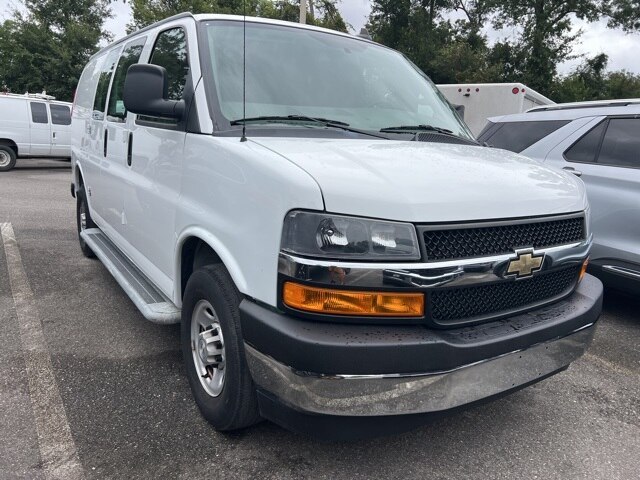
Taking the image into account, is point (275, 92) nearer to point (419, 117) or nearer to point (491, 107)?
point (419, 117)

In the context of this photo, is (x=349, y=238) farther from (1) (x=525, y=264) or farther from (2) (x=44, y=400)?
(2) (x=44, y=400)

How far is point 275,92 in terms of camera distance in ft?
9.17

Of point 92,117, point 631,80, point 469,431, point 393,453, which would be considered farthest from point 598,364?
point 631,80

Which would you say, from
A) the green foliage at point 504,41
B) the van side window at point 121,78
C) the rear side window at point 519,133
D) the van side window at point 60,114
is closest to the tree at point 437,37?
the green foliage at point 504,41

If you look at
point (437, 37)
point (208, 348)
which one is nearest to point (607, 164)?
point (208, 348)

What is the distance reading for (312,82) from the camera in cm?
296

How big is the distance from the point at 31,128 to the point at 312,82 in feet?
45.0

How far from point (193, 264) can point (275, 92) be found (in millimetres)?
1038

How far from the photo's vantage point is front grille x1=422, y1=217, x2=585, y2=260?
197cm

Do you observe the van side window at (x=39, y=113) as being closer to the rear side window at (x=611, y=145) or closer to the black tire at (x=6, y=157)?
the black tire at (x=6, y=157)

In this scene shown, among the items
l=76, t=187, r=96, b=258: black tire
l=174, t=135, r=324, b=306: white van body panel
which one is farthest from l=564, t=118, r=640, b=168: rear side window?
l=76, t=187, r=96, b=258: black tire

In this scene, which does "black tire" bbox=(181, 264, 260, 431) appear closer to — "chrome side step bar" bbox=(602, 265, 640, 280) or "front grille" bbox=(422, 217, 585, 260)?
"front grille" bbox=(422, 217, 585, 260)

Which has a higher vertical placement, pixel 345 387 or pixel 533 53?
pixel 533 53

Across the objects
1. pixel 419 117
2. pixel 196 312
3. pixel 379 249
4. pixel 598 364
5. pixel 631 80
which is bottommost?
pixel 598 364
